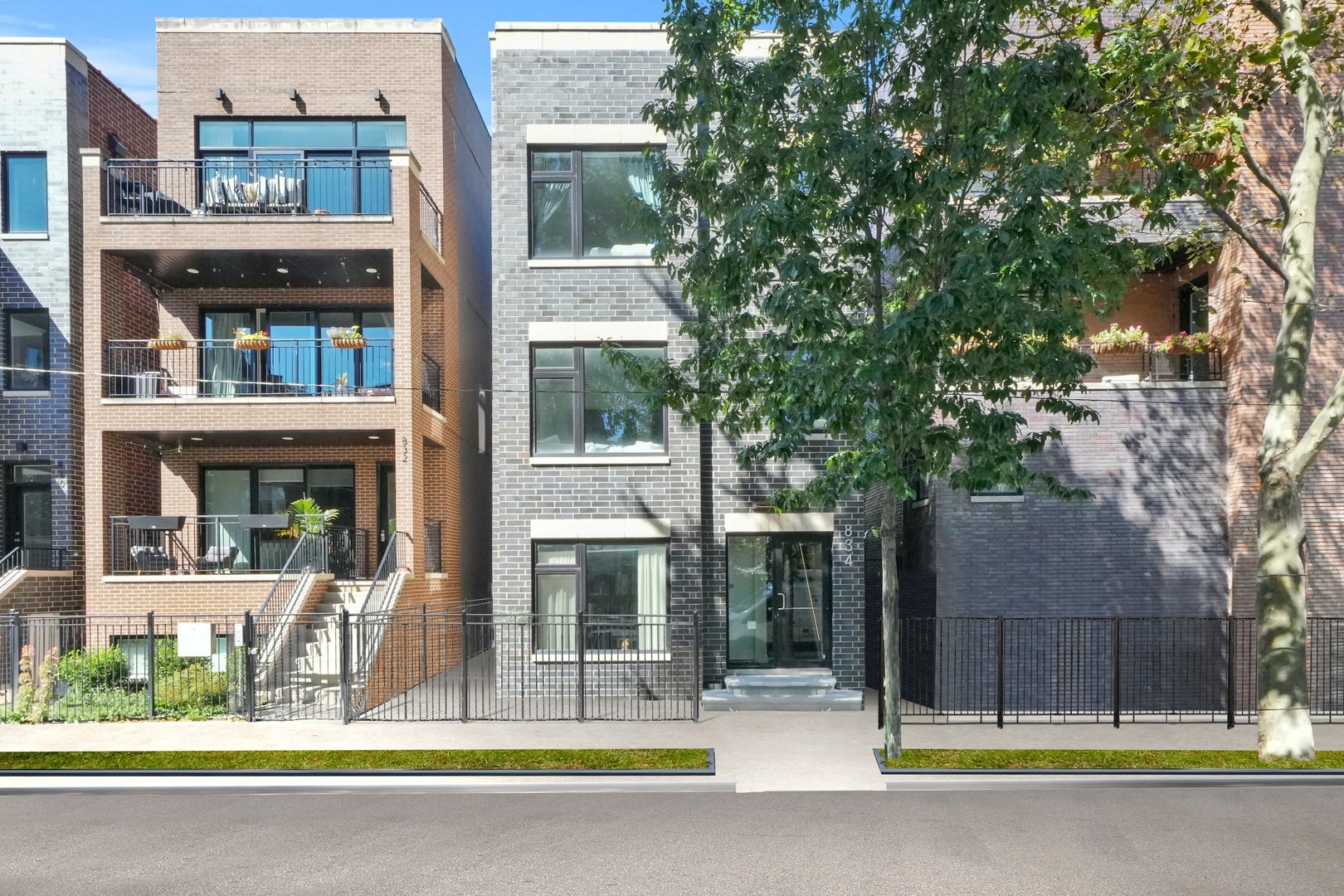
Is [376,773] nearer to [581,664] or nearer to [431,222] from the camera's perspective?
[581,664]

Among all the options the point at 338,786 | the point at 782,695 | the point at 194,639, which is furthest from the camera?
the point at 782,695

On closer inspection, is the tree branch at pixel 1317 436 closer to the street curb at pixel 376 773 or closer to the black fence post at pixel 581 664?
the street curb at pixel 376 773

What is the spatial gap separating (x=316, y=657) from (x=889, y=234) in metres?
12.2

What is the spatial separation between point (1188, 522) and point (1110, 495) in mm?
1312

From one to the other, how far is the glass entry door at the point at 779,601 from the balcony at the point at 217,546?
315 inches

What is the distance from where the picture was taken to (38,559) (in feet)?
72.5

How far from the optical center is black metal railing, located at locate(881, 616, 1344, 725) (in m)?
16.0

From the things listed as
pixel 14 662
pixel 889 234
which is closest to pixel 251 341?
pixel 14 662

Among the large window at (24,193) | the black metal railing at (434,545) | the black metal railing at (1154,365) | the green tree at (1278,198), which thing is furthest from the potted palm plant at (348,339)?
the green tree at (1278,198)

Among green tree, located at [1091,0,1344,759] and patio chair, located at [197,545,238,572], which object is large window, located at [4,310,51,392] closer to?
patio chair, located at [197,545,238,572]

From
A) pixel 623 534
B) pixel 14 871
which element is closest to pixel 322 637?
pixel 623 534

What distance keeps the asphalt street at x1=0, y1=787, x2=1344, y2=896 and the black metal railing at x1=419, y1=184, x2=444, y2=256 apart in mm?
14025

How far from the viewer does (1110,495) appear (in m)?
16.7

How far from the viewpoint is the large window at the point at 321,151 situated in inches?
883
